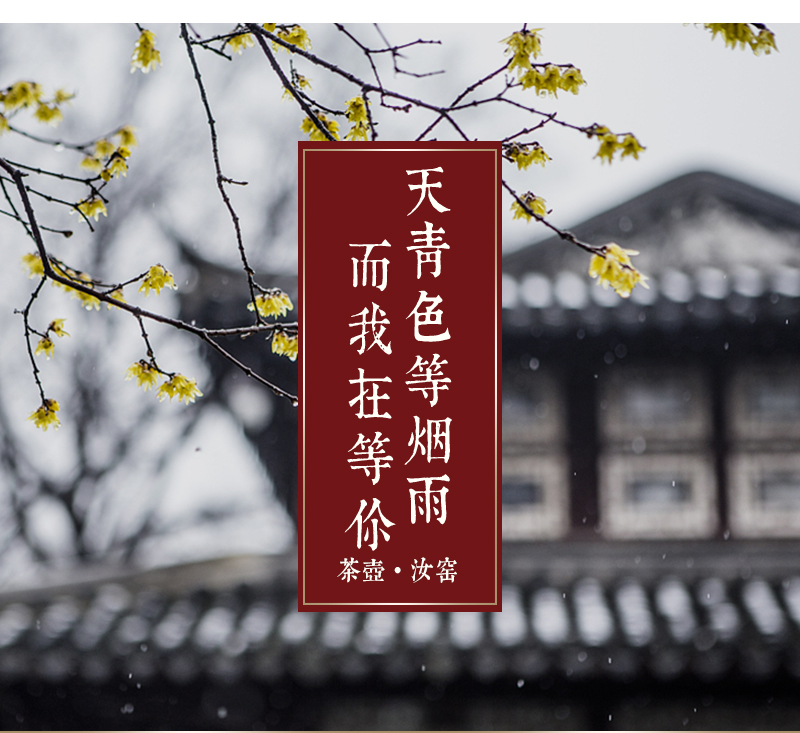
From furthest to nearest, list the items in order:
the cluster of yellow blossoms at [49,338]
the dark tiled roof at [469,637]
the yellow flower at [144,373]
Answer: the dark tiled roof at [469,637] < the cluster of yellow blossoms at [49,338] < the yellow flower at [144,373]

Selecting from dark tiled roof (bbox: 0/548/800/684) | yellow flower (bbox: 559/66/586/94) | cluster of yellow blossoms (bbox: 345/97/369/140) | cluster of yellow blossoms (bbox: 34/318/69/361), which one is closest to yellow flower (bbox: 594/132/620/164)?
yellow flower (bbox: 559/66/586/94)

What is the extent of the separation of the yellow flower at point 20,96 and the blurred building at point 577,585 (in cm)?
253

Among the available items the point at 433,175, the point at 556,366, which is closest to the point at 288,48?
the point at 433,175

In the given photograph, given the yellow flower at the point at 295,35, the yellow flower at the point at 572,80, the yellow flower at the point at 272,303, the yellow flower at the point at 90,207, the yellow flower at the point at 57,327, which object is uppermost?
→ the yellow flower at the point at 295,35

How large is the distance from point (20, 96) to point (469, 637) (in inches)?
114

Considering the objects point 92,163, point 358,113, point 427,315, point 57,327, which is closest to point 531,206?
point 358,113

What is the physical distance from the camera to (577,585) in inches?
148

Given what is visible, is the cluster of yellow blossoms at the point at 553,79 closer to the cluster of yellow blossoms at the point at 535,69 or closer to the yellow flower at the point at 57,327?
the cluster of yellow blossoms at the point at 535,69

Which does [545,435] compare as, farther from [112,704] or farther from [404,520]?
[112,704]

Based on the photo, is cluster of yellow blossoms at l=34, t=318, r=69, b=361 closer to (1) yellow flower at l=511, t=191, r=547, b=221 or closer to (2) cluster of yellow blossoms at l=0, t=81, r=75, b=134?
(2) cluster of yellow blossoms at l=0, t=81, r=75, b=134

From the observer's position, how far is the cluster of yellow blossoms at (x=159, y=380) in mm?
1785

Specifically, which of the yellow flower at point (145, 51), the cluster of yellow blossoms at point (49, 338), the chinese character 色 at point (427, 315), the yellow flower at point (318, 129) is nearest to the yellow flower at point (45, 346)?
the cluster of yellow blossoms at point (49, 338)

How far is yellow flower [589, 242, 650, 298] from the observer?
150 centimetres

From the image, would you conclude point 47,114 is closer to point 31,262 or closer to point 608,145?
point 31,262
